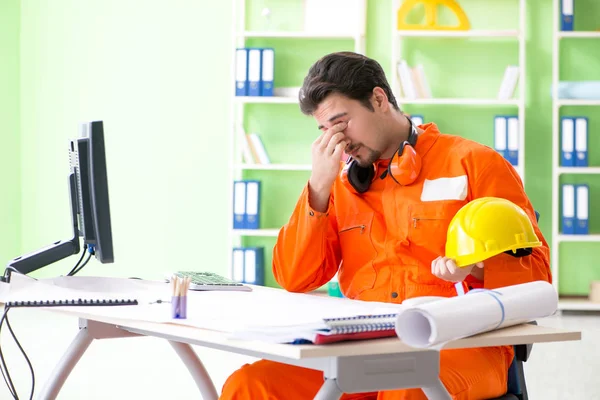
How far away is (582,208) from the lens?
17.5ft

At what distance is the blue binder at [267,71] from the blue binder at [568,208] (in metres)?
1.98

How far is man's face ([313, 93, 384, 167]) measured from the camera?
2025mm

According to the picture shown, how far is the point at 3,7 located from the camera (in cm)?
591

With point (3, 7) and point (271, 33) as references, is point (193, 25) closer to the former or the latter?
point (271, 33)

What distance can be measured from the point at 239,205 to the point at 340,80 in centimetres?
361

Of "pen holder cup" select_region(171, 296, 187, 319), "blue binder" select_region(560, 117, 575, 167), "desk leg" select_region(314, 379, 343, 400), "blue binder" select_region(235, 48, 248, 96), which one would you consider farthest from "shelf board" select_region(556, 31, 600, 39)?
"desk leg" select_region(314, 379, 343, 400)

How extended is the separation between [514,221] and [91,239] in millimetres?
952

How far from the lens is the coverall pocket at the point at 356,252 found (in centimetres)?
194

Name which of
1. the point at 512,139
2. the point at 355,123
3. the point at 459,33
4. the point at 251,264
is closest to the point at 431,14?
the point at 459,33

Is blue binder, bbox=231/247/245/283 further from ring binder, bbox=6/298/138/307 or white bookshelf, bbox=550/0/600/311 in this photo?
ring binder, bbox=6/298/138/307

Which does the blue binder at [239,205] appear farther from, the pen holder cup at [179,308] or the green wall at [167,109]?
the pen holder cup at [179,308]

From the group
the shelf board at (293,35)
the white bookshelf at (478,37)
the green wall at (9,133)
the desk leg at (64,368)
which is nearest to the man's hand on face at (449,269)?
the desk leg at (64,368)

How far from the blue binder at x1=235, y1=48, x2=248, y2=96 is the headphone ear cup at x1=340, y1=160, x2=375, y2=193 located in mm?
3591

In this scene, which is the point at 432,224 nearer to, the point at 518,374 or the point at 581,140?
the point at 518,374
